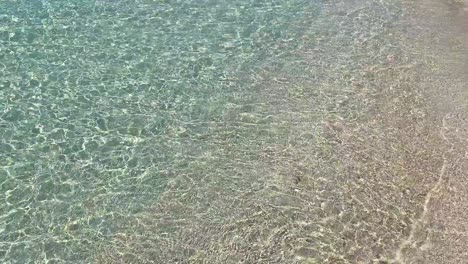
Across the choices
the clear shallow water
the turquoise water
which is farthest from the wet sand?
the turquoise water

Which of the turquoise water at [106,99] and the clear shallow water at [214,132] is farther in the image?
the turquoise water at [106,99]

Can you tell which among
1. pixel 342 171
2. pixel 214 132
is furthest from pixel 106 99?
pixel 342 171

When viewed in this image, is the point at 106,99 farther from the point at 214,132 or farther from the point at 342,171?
the point at 342,171

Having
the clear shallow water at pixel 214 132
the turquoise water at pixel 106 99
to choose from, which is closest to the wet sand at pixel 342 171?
the clear shallow water at pixel 214 132

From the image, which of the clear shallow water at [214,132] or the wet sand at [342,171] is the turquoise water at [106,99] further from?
the wet sand at [342,171]

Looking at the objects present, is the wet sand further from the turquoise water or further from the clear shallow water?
the turquoise water

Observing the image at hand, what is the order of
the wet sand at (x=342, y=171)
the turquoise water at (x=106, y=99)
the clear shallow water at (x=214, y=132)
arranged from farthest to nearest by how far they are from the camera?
the turquoise water at (x=106, y=99) < the clear shallow water at (x=214, y=132) < the wet sand at (x=342, y=171)

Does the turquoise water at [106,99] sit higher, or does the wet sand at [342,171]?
the turquoise water at [106,99]

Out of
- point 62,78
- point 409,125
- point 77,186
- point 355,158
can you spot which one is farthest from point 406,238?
point 62,78
